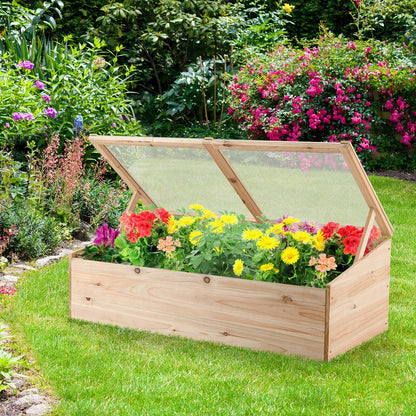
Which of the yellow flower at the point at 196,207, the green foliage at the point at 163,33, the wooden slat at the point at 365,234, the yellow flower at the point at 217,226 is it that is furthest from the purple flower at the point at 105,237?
the green foliage at the point at 163,33

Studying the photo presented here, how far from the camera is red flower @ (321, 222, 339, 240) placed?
373cm

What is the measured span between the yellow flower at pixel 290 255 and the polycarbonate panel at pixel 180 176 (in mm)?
739

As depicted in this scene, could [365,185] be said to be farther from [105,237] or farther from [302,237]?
[105,237]

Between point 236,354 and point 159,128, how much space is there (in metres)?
8.39

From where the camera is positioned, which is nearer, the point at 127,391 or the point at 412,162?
the point at 127,391

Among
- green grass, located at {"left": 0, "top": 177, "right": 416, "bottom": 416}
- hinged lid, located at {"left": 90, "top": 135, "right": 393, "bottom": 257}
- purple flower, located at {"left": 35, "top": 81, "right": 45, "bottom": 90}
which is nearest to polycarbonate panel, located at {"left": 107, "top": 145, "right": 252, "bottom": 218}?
hinged lid, located at {"left": 90, "top": 135, "right": 393, "bottom": 257}

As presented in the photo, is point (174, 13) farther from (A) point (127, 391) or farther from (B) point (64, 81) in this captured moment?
(A) point (127, 391)

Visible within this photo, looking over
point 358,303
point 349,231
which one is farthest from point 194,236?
point 358,303

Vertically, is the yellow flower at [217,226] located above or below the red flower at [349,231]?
below

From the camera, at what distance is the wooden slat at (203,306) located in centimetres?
338

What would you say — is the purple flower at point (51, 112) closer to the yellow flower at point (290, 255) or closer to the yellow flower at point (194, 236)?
the yellow flower at point (194, 236)

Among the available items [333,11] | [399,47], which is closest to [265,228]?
[399,47]

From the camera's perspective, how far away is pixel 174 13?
1133 centimetres

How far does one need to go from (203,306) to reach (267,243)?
506 millimetres
